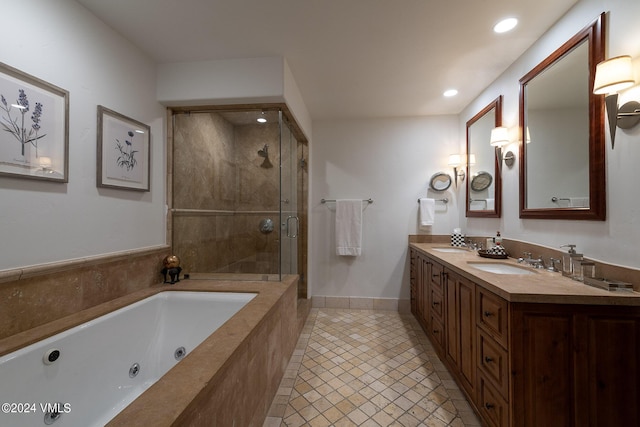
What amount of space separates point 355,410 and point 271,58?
8.29 ft

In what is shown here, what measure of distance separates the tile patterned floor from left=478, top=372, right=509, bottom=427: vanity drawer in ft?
0.51

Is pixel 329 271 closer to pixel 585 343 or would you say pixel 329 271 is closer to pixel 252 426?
pixel 252 426

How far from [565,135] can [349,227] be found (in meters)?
2.04

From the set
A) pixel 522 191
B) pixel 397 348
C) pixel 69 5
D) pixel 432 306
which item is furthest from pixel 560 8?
pixel 69 5

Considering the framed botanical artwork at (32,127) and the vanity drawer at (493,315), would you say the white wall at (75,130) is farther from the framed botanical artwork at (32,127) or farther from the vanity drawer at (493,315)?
the vanity drawer at (493,315)

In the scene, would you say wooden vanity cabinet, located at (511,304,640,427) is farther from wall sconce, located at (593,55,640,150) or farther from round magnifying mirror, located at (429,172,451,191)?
round magnifying mirror, located at (429,172,451,191)

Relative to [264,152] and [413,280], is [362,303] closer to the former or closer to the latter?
[413,280]

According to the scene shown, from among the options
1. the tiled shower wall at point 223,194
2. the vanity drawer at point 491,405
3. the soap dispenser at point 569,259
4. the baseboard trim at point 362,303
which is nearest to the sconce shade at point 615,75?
the soap dispenser at point 569,259

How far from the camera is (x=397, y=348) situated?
2.23 m

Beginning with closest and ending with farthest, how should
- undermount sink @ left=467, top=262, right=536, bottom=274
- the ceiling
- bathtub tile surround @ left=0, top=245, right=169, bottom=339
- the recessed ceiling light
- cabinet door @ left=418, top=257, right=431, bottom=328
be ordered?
bathtub tile surround @ left=0, top=245, right=169, bottom=339 → the ceiling → the recessed ceiling light → undermount sink @ left=467, top=262, right=536, bottom=274 → cabinet door @ left=418, top=257, right=431, bottom=328

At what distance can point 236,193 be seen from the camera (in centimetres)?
284

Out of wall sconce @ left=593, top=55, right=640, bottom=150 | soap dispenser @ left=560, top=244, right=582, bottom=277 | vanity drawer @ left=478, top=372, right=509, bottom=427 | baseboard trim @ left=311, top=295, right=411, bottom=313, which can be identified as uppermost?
wall sconce @ left=593, top=55, right=640, bottom=150

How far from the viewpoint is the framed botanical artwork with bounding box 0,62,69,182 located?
1121mm

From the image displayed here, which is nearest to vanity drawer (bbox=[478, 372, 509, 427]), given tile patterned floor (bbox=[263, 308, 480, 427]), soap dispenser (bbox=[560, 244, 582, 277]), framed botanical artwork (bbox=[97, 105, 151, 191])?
tile patterned floor (bbox=[263, 308, 480, 427])
